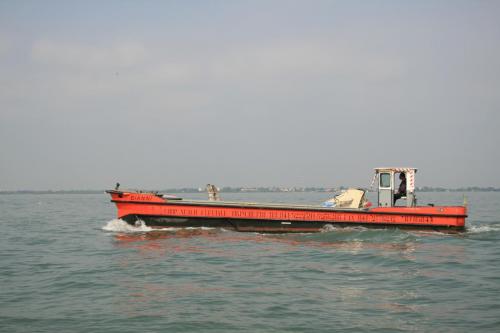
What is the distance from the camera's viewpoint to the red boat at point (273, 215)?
20625 millimetres

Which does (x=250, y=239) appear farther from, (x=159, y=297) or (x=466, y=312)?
(x=466, y=312)

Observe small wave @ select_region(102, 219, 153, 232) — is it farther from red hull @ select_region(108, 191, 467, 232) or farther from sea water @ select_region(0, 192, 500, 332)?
sea water @ select_region(0, 192, 500, 332)

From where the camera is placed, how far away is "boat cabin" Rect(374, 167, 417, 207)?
21.1 metres

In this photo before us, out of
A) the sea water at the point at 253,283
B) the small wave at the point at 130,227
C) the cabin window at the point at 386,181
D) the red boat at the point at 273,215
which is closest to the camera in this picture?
the sea water at the point at 253,283

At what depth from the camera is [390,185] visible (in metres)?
21.2

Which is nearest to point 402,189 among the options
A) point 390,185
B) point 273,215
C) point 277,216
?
point 390,185

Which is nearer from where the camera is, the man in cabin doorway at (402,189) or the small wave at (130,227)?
the small wave at (130,227)

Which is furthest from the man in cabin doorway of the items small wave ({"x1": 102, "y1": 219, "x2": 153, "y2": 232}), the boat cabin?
small wave ({"x1": 102, "y1": 219, "x2": 153, "y2": 232})

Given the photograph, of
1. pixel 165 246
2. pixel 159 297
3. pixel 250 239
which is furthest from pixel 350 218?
pixel 159 297

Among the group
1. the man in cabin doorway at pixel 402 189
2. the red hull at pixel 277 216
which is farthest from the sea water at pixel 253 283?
the man in cabin doorway at pixel 402 189

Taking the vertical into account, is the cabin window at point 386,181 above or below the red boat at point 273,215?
above

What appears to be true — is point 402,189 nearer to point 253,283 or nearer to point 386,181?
point 386,181

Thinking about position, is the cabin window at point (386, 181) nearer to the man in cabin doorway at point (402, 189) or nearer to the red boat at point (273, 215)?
the red boat at point (273, 215)

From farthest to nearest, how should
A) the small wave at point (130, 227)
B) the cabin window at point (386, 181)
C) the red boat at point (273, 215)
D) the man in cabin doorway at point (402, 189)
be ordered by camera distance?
the man in cabin doorway at point (402, 189)
the cabin window at point (386, 181)
the small wave at point (130, 227)
the red boat at point (273, 215)
